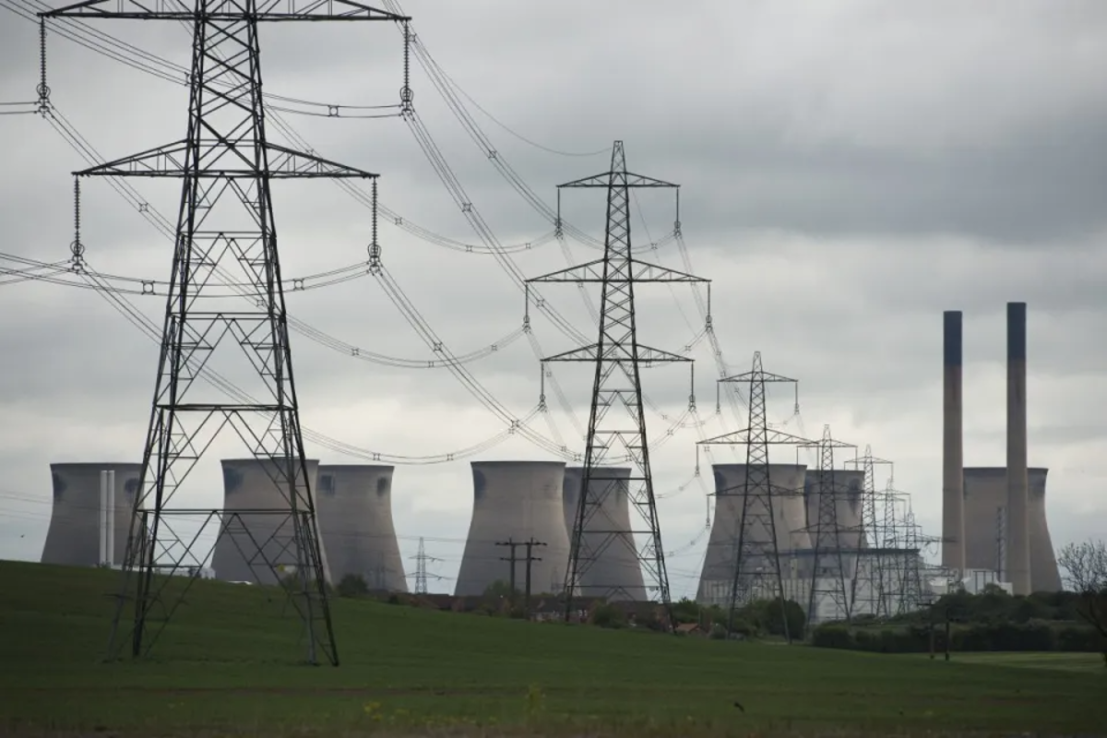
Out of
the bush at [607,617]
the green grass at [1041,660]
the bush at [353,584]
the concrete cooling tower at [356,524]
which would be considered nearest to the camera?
the green grass at [1041,660]

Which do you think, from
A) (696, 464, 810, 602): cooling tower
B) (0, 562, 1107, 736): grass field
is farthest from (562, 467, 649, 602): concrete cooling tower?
(0, 562, 1107, 736): grass field

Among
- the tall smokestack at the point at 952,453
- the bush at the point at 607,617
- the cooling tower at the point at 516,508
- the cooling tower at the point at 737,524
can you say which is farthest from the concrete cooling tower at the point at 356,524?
the tall smokestack at the point at 952,453

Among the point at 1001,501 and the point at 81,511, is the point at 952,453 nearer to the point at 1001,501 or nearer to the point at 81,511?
the point at 1001,501

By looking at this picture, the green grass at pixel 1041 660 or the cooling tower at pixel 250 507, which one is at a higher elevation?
the cooling tower at pixel 250 507

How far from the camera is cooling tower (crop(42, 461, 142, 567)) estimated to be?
8012cm

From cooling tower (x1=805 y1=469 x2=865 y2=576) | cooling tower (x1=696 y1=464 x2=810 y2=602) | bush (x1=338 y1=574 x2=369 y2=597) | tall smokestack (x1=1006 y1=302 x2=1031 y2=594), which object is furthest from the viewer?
cooling tower (x1=805 y1=469 x2=865 y2=576)

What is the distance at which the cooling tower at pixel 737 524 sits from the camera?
91.0 meters

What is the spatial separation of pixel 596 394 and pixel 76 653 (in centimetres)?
1517

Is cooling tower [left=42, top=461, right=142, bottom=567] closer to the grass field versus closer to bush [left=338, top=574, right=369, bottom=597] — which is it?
bush [left=338, top=574, right=369, bottom=597]

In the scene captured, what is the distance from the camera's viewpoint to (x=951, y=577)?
329 ft

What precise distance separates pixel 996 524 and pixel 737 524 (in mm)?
22897

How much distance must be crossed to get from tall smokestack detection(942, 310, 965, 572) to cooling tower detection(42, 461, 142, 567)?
1678 inches

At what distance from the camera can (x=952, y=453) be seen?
97875 millimetres

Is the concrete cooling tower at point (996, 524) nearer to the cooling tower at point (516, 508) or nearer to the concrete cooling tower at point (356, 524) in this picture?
the cooling tower at point (516, 508)
